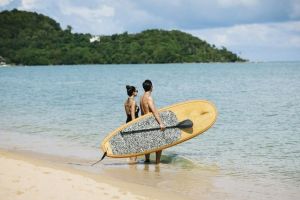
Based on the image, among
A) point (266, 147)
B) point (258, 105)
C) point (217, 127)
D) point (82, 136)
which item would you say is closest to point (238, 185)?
point (266, 147)

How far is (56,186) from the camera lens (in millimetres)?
6875

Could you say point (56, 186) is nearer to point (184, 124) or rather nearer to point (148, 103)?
point (148, 103)

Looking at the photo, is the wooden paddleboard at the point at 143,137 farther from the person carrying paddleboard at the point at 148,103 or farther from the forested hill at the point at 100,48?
the forested hill at the point at 100,48

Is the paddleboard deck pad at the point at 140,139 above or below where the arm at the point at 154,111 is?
below

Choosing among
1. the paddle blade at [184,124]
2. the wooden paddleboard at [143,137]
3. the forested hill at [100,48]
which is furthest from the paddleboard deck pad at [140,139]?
the forested hill at [100,48]

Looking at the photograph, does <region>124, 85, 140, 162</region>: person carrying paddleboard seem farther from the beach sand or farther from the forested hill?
the forested hill

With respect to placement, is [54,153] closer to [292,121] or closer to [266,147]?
[266,147]

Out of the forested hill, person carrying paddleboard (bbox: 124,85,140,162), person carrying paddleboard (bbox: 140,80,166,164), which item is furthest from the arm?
the forested hill

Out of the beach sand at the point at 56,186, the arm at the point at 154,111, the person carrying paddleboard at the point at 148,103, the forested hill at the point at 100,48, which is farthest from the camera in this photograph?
the forested hill at the point at 100,48

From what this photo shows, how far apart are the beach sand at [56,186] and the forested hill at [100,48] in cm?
14854

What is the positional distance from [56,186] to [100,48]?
154 metres

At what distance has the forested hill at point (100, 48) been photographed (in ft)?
514

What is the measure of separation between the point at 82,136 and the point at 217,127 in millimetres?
4532

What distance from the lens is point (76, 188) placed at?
22.5ft
